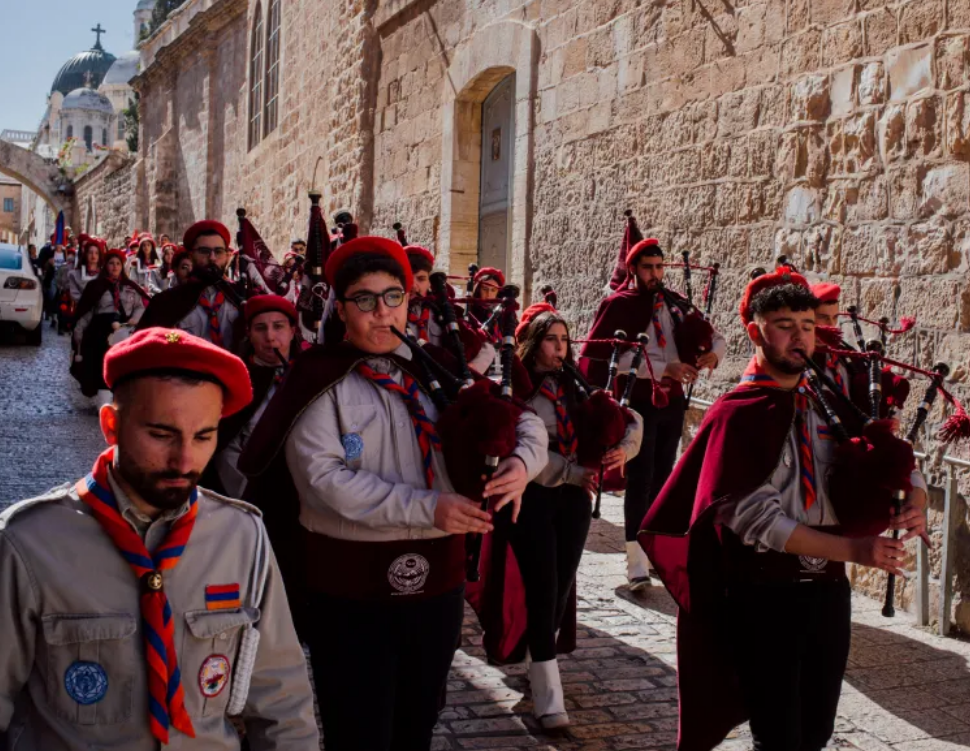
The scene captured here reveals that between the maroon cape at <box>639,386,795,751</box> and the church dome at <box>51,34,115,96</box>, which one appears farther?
the church dome at <box>51,34,115,96</box>

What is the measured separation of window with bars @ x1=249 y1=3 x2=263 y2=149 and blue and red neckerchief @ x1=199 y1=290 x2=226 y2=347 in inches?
644

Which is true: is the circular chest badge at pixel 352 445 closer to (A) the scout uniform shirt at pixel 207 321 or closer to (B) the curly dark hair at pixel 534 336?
(B) the curly dark hair at pixel 534 336

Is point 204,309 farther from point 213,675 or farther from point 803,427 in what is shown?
point 213,675

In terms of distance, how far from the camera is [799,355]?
141 inches

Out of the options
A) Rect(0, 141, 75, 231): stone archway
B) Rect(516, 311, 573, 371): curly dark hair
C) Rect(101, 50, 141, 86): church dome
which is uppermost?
Rect(101, 50, 141, 86): church dome

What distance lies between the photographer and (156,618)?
1985 mm

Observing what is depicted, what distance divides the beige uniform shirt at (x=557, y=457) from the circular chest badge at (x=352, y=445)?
156 centimetres

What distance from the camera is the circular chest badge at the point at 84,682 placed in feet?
6.48

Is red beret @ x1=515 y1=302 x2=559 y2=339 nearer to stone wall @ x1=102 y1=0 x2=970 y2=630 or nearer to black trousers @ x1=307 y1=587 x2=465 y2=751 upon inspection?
black trousers @ x1=307 y1=587 x2=465 y2=751

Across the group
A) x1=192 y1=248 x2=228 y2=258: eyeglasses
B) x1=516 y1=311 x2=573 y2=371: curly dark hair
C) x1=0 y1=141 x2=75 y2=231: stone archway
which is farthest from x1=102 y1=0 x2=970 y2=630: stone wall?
x1=0 y1=141 x2=75 y2=231: stone archway

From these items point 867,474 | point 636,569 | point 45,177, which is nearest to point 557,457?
point 867,474

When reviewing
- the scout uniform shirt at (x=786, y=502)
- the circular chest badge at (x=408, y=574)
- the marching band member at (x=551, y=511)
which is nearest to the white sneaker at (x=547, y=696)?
the marching band member at (x=551, y=511)

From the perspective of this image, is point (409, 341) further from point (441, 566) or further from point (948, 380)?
point (948, 380)

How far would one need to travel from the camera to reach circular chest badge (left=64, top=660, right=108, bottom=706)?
1.97m
